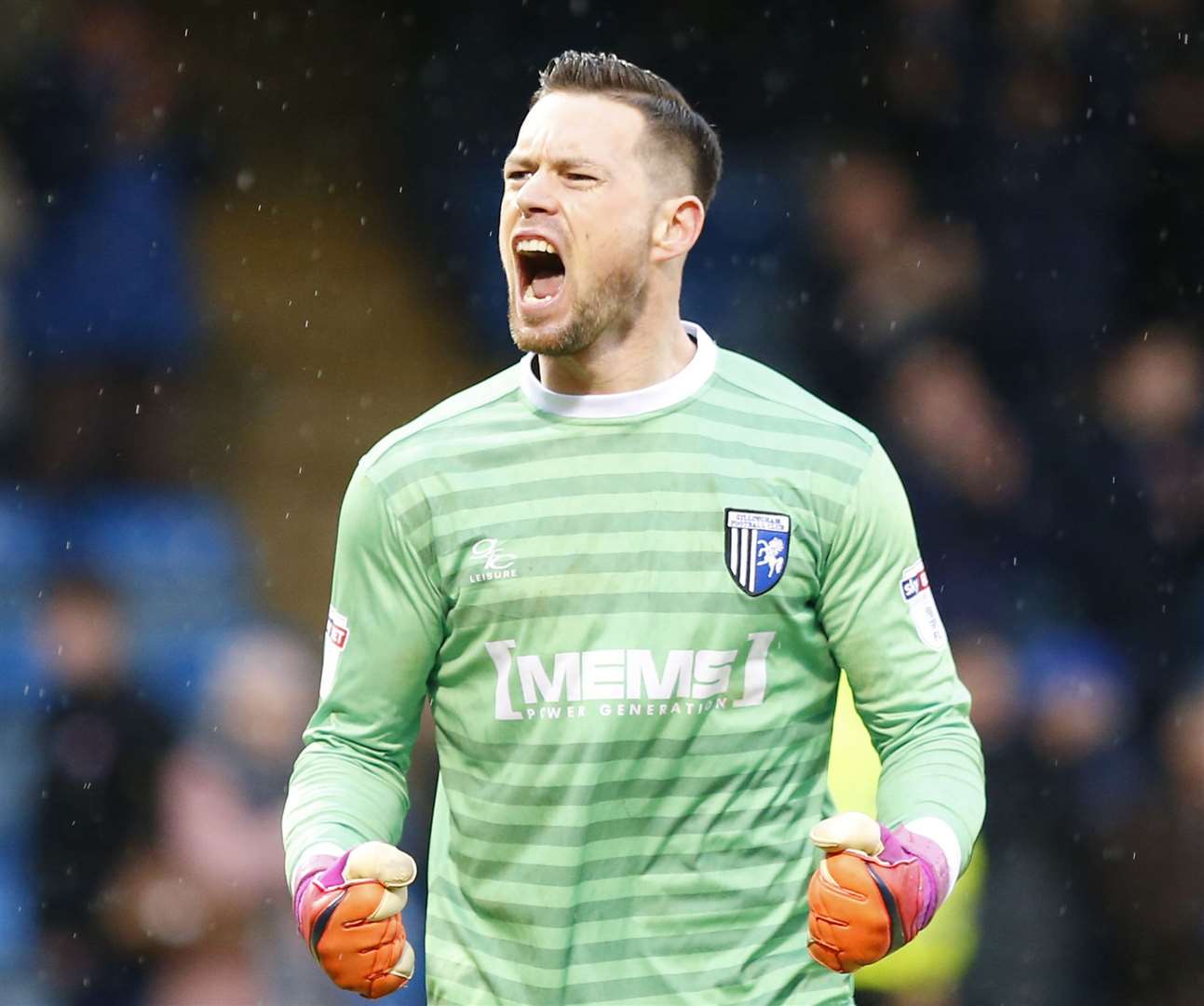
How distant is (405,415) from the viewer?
16.5 feet

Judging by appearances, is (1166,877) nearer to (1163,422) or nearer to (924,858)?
(1163,422)

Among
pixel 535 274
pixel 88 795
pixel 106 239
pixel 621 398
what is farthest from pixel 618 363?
pixel 106 239

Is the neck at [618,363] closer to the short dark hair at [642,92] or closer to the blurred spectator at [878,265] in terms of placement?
the short dark hair at [642,92]

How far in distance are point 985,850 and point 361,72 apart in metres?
2.62

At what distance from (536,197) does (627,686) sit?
69cm

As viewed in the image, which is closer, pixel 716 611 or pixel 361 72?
pixel 716 611

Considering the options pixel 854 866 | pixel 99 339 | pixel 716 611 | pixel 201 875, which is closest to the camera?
pixel 854 866

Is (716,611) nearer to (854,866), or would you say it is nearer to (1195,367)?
(854,866)

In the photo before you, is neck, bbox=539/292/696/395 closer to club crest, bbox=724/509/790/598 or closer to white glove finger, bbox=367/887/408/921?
club crest, bbox=724/509/790/598

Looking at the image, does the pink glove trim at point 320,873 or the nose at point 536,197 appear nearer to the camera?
the pink glove trim at point 320,873

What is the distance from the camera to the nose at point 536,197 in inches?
104

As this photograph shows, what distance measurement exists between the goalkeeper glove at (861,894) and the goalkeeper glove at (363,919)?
1.62 ft

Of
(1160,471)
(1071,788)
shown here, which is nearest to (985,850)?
(1071,788)

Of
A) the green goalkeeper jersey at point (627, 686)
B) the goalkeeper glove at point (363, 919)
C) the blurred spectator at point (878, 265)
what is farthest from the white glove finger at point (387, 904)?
the blurred spectator at point (878, 265)
